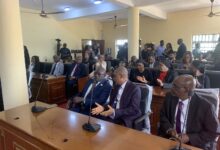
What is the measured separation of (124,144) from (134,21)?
5280 mm

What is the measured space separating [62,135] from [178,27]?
29.6 feet

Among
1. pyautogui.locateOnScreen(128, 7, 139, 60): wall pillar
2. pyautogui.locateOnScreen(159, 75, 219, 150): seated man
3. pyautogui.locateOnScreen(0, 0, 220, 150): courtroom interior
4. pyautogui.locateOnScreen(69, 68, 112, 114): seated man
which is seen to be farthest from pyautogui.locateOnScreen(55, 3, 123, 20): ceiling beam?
pyautogui.locateOnScreen(159, 75, 219, 150): seated man

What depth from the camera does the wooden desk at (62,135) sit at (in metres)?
1.42

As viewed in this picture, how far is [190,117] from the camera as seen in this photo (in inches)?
67.4

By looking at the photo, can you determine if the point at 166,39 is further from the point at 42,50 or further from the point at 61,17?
the point at 42,50

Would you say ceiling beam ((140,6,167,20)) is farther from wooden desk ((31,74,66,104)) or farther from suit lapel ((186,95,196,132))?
suit lapel ((186,95,196,132))

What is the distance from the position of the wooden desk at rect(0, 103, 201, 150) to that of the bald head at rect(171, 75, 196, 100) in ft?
1.47

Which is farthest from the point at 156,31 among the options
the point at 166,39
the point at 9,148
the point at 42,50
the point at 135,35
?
the point at 9,148

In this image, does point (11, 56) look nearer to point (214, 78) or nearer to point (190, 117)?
point (190, 117)

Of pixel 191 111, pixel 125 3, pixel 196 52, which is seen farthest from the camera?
pixel 196 52

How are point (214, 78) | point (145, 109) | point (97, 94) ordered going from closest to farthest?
point (145, 109) < point (97, 94) < point (214, 78)

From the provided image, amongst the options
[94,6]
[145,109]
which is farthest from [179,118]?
[94,6]

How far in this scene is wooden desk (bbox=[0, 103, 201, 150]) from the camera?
1.42 m

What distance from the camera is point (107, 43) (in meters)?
11.9
